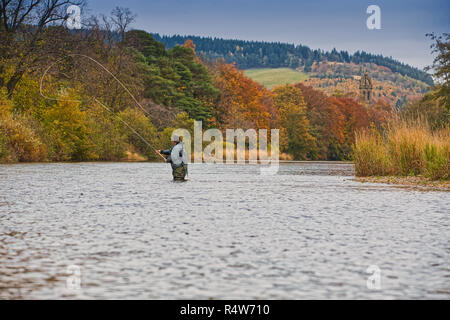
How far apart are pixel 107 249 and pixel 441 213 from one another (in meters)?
6.99

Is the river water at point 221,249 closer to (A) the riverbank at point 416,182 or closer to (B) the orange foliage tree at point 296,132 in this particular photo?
(A) the riverbank at point 416,182

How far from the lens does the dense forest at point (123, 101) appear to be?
144ft

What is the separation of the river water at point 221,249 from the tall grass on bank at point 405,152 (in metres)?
6.82

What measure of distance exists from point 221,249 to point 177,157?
1343 cm

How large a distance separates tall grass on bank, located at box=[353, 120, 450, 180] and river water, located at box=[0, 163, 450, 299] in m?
6.82

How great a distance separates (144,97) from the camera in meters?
70.4

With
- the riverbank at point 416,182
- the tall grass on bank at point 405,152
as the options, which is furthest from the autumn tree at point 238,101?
the riverbank at point 416,182

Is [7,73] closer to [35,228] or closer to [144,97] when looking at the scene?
[144,97]

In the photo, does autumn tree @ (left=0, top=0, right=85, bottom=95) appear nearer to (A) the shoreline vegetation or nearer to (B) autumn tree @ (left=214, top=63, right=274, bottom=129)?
(A) the shoreline vegetation

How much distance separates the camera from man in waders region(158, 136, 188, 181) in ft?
66.5

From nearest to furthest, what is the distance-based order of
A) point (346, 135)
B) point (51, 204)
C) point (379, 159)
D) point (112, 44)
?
point (51, 204) < point (379, 159) < point (112, 44) < point (346, 135)

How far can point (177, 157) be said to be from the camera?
20875 mm

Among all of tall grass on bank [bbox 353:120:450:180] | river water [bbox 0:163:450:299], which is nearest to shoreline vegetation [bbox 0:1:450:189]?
tall grass on bank [bbox 353:120:450:180]

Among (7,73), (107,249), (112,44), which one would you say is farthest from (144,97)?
(107,249)
